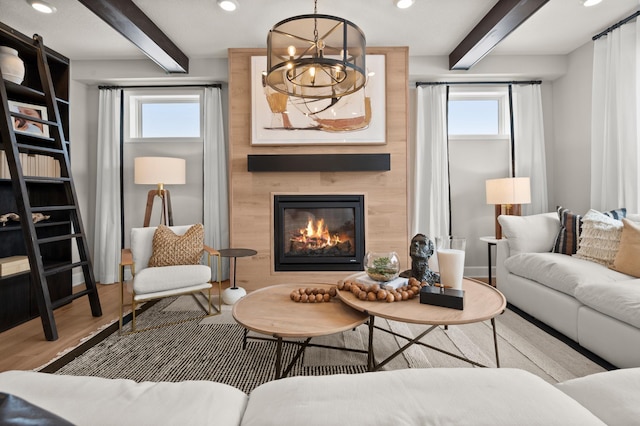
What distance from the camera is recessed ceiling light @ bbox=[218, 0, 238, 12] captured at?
266cm

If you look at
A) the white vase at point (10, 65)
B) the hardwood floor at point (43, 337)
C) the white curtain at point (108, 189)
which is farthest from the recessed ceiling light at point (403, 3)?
the hardwood floor at point (43, 337)

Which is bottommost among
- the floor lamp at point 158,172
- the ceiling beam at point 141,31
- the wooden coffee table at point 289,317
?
the wooden coffee table at point 289,317

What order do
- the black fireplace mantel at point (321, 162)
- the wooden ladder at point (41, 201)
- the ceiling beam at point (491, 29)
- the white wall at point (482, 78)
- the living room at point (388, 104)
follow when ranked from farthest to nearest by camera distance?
the white wall at point (482, 78), the black fireplace mantel at point (321, 162), the living room at point (388, 104), the ceiling beam at point (491, 29), the wooden ladder at point (41, 201)

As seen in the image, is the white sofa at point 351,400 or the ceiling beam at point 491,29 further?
the ceiling beam at point 491,29

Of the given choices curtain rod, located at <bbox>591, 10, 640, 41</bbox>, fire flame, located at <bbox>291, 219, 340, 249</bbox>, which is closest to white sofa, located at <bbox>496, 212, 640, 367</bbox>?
fire flame, located at <bbox>291, 219, 340, 249</bbox>

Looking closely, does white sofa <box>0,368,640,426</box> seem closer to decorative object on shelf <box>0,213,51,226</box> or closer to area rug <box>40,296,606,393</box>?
area rug <box>40,296,606,393</box>

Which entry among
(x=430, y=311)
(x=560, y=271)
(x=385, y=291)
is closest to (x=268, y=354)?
(x=385, y=291)

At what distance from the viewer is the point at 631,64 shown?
2896mm

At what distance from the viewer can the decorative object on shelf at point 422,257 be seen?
196cm

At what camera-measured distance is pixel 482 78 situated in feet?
12.8

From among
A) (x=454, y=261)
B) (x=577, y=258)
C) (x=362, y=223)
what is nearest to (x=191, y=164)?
(x=362, y=223)

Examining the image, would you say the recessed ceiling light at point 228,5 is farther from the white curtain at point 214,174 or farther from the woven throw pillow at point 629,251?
the woven throw pillow at point 629,251

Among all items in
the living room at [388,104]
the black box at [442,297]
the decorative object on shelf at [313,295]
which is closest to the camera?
the black box at [442,297]

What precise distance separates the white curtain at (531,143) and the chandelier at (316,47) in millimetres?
3015
